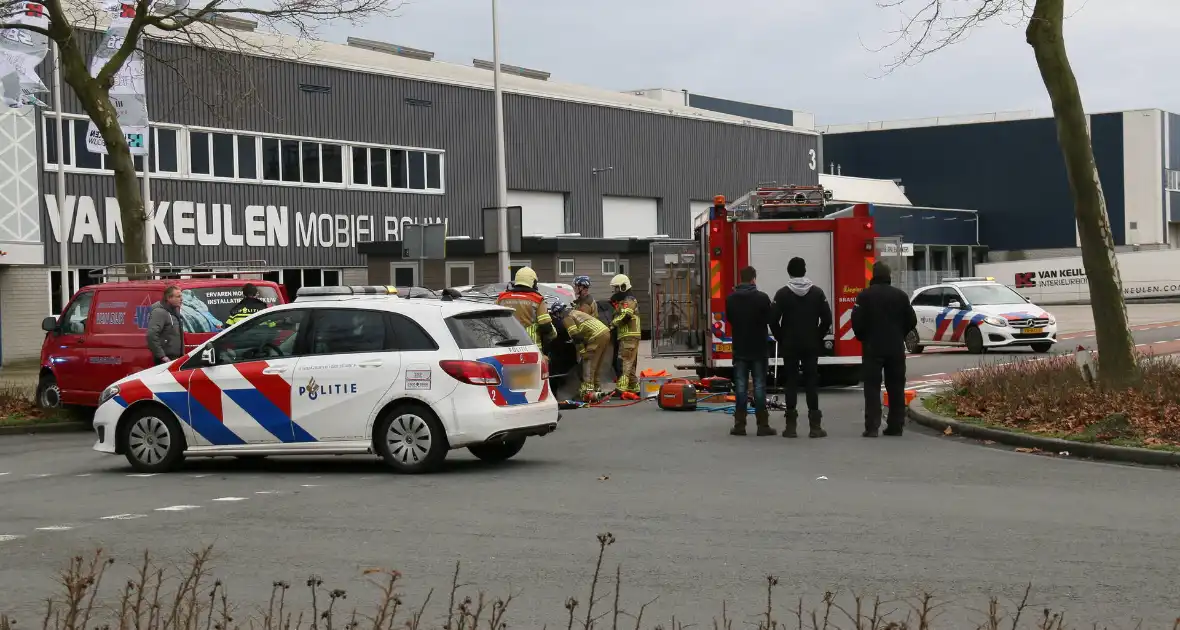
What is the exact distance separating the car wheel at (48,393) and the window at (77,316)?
0.85 meters

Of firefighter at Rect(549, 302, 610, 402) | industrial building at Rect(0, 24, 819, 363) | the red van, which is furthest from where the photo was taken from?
industrial building at Rect(0, 24, 819, 363)

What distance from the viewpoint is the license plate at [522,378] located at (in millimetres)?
12336

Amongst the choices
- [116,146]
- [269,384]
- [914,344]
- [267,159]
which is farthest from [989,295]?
[267,159]

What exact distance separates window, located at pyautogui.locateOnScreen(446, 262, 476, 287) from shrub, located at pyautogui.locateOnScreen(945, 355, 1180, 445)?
22.8 meters

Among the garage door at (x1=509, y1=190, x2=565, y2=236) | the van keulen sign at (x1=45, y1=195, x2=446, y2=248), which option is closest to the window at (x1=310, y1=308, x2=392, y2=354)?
the van keulen sign at (x1=45, y1=195, x2=446, y2=248)

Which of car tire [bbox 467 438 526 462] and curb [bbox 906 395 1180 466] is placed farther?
car tire [bbox 467 438 526 462]

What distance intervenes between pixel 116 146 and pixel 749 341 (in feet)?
35.3

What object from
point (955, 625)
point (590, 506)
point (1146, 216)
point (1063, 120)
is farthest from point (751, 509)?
point (1146, 216)

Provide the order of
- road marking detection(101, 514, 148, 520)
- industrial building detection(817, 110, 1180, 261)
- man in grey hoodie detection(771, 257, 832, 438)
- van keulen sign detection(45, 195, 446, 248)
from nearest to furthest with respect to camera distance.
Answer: road marking detection(101, 514, 148, 520) → man in grey hoodie detection(771, 257, 832, 438) → van keulen sign detection(45, 195, 446, 248) → industrial building detection(817, 110, 1180, 261)

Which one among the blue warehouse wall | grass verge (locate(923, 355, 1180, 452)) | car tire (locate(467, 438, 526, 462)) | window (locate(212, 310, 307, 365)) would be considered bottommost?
car tire (locate(467, 438, 526, 462))

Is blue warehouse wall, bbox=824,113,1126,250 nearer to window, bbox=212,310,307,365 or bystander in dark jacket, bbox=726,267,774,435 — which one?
bystander in dark jacket, bbox=726,267,774,435

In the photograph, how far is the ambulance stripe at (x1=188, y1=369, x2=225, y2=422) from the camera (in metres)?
12.6

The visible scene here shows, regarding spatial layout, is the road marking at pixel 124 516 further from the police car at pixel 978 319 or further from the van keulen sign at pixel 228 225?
the van keulen sign at pixel 228 225

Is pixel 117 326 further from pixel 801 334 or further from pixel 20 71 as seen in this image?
pixel 20 71
